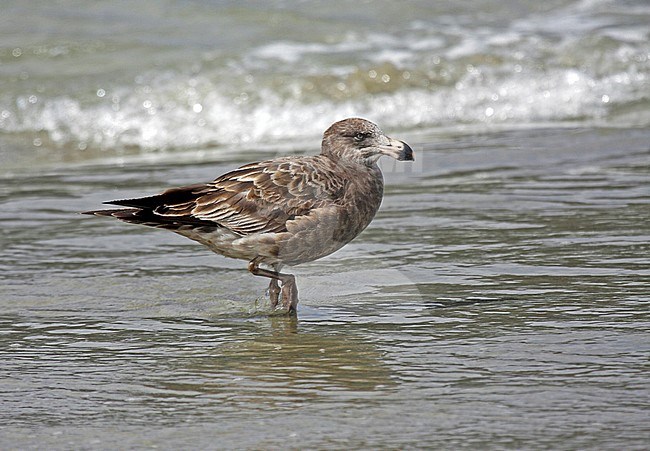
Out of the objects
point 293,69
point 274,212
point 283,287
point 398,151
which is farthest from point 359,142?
point 293,69

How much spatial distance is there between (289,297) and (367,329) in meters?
0.49

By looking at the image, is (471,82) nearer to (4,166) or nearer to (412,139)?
(412,139)

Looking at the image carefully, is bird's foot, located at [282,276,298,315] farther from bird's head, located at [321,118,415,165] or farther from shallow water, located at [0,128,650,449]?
bird's head, located at [321,118,415,165]

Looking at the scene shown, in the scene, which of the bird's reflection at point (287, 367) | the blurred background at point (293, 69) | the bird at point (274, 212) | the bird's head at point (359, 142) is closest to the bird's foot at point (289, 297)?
the bird at point (274, 212)

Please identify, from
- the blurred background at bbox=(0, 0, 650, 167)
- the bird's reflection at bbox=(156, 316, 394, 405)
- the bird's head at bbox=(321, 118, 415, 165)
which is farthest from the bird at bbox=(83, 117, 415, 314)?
the blurred background at bbox=(0, 0, 650, 167)

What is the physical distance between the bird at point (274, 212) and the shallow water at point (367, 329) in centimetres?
26

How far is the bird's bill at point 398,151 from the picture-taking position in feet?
18.9

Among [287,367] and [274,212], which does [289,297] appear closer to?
[274,212]

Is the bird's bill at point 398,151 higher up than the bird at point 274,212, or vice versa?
the bird's bill at point 398,151

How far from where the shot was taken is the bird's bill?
576cm

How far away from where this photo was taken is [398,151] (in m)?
5.77

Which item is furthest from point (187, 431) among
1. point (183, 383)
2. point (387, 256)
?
point (387, 256)

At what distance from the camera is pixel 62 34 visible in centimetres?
1475

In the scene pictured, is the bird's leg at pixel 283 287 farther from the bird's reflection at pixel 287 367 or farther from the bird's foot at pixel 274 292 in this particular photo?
the bird's reflection at pixel 287 367
